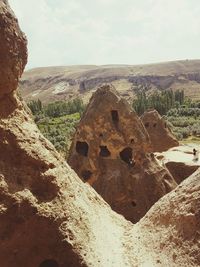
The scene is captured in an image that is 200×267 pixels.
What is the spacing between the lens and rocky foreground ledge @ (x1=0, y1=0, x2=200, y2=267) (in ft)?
31.4

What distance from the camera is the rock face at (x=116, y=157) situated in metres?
19.7

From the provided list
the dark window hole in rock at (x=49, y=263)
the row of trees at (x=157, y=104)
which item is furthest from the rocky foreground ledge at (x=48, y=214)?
the row of trees at (x=157, y=104)

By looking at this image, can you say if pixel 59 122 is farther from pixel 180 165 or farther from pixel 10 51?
pixel 10 51

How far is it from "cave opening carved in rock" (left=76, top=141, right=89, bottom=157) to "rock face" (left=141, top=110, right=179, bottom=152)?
15.5m

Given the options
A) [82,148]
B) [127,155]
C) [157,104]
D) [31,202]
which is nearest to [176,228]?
[31,202]

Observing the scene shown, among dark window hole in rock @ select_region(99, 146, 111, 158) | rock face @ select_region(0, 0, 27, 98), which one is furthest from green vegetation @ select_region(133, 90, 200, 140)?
rock face @ select_region(0, 0, 27, 98)

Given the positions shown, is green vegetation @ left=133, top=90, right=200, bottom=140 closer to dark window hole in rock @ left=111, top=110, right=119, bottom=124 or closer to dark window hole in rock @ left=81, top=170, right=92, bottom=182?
dark window hole in rock @ left=111, top=110, right=119, bottom=124

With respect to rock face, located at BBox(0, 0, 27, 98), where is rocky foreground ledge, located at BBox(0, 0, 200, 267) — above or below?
below

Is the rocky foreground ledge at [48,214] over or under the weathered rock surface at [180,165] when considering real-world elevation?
over

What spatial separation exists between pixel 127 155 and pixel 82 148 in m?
2.14

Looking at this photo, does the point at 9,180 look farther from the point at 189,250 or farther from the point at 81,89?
the point at 81,89

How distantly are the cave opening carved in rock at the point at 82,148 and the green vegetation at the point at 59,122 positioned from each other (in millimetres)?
22677

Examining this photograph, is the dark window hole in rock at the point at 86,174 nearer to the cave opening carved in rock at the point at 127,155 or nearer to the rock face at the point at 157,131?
the cave opening carved in rock at the point at 127,155

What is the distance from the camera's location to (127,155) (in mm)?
20828
